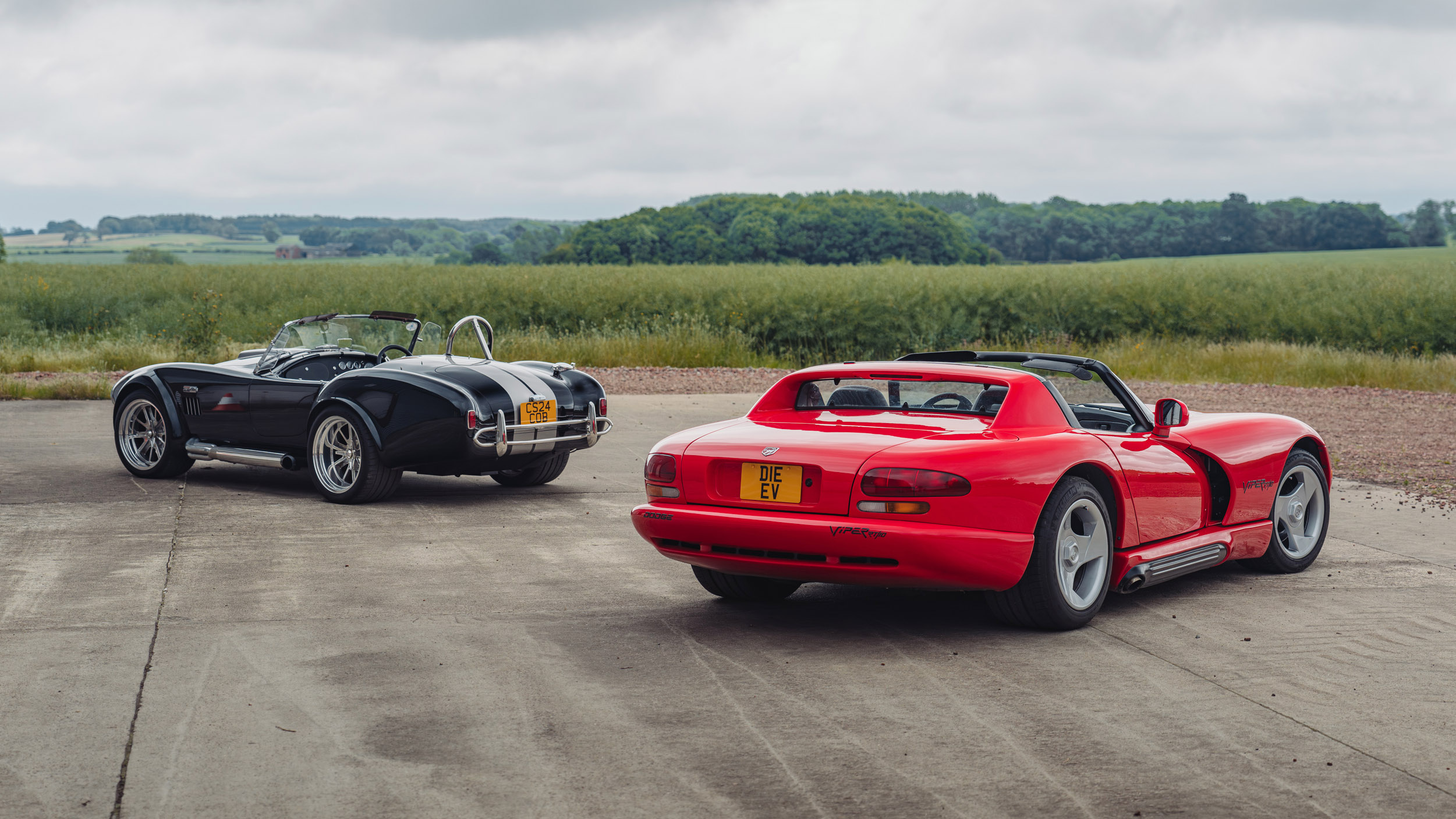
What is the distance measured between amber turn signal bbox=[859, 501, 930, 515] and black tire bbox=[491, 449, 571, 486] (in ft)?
17.6

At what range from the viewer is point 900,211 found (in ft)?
255

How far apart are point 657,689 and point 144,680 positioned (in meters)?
1.84

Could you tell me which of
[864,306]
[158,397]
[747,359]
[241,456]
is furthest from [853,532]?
[864,306]

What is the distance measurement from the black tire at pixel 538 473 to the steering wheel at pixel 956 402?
187 inches

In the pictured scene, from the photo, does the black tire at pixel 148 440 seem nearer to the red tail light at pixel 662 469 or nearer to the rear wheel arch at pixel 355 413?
the rear wheel arch at pixel 355 413

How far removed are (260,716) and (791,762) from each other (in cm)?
177

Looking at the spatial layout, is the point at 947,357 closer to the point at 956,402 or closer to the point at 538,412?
the point at 956,402

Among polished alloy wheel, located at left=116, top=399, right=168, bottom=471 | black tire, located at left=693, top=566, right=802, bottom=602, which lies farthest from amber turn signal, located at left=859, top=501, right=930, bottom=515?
polished alloy wheel, located at left=116, top=399, right=168, bottom=471

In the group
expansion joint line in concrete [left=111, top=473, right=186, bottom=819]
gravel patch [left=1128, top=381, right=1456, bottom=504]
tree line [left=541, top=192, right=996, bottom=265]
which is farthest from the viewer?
tree line [left=541, top=192, right=996, bottom=265]

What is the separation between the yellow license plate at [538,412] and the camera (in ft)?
30.3

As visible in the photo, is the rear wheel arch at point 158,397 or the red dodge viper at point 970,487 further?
the rear wheel arch at point 158,397

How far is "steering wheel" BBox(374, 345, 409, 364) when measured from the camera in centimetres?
1028

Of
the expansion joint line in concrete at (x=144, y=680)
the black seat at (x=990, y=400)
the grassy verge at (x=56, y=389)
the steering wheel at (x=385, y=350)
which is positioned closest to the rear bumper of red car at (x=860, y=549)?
the black seat at (x=990, y=400)

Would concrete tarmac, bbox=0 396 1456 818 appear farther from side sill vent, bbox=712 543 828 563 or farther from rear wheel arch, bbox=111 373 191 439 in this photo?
rear wheel arch, bbox=111 373 191 439
